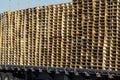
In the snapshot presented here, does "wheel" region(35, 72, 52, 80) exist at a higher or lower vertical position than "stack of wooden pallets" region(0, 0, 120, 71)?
lower

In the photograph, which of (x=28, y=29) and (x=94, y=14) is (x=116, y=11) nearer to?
(x=94, y=14)

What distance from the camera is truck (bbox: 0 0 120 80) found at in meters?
11.6

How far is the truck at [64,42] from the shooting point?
456 inches

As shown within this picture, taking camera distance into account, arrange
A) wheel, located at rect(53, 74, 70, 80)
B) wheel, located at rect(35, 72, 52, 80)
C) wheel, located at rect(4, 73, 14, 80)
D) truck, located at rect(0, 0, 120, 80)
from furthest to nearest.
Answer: wheel, located at rect(4, 73, 14, 80) < wheel, located at rect(35, 72, 52, 80) < wheel, located at rect(53, 74, 70, 80) < truck, located at rect(0, 0, 120, 80)

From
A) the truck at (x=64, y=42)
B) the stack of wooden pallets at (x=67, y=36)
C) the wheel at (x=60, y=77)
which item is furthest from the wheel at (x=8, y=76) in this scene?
the wheel at (x=60, y=77)

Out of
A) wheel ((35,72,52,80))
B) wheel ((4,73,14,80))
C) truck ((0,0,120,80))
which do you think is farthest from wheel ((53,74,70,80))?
wheel ((4,73,14,80))

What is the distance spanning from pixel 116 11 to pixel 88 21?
1.27m

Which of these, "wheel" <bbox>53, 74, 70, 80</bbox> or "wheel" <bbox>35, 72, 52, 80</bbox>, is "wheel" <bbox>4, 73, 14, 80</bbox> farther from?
"wheel" <bbox>53, 74, 70, 80</bbox>

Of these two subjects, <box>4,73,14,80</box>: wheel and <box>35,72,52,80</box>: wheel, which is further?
<box>4,73,14,80</box>: wheel

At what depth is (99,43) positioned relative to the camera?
11797 mm

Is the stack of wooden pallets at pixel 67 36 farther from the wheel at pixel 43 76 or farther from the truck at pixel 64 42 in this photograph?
the wheel at pixel 43 76

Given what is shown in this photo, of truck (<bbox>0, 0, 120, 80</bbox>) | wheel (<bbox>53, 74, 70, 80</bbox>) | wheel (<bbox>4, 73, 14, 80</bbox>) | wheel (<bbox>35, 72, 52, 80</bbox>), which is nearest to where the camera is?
truck (<bbox>0, 0, 120, 80</bbox>)

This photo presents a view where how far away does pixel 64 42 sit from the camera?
43.6 feet

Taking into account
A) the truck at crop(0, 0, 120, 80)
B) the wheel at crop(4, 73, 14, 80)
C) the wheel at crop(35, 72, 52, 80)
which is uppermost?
the truck at crop(0, 0, 120, 80)
